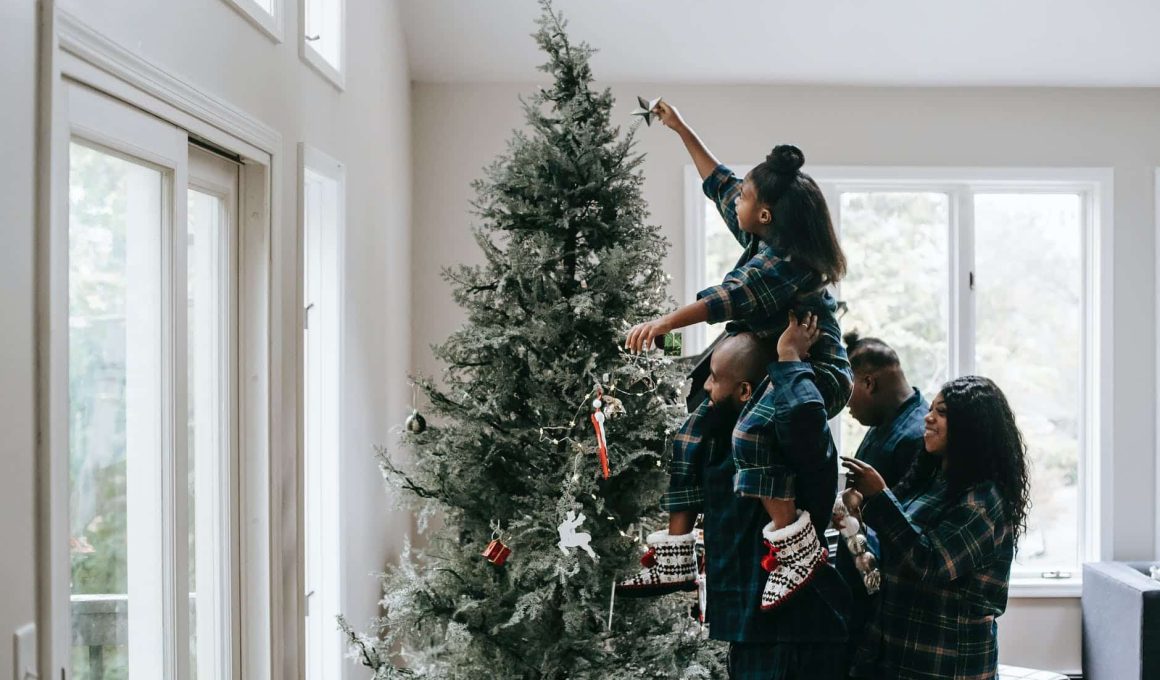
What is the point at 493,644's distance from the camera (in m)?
2.15

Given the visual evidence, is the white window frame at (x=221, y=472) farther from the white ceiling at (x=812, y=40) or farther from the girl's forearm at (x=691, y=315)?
the white ceiling at (x=812, y=40)

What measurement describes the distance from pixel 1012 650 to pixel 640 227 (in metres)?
2.89

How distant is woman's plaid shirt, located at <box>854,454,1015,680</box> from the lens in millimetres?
2076

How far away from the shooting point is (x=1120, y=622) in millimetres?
3697

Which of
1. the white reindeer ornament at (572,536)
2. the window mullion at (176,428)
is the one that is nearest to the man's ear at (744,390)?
the white reindeer ornament at (572,536)

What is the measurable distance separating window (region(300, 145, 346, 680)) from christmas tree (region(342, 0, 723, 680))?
637mm

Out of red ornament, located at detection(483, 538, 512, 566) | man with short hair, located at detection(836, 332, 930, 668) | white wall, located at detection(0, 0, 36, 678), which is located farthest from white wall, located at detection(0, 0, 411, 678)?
man with short hair, located at detection(836, 332, 930, 668)

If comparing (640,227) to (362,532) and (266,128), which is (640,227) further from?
(362,532)

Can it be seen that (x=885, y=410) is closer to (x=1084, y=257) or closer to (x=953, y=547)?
(x=953, y=547)

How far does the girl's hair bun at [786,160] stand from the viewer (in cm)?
171

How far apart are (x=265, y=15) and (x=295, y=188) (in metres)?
0.40

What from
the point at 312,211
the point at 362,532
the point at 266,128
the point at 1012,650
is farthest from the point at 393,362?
the point at 1012,650

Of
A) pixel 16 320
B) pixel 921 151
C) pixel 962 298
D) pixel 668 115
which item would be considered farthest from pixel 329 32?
pixel 962 298

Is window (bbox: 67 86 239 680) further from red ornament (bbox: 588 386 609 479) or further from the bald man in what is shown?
the bald man
